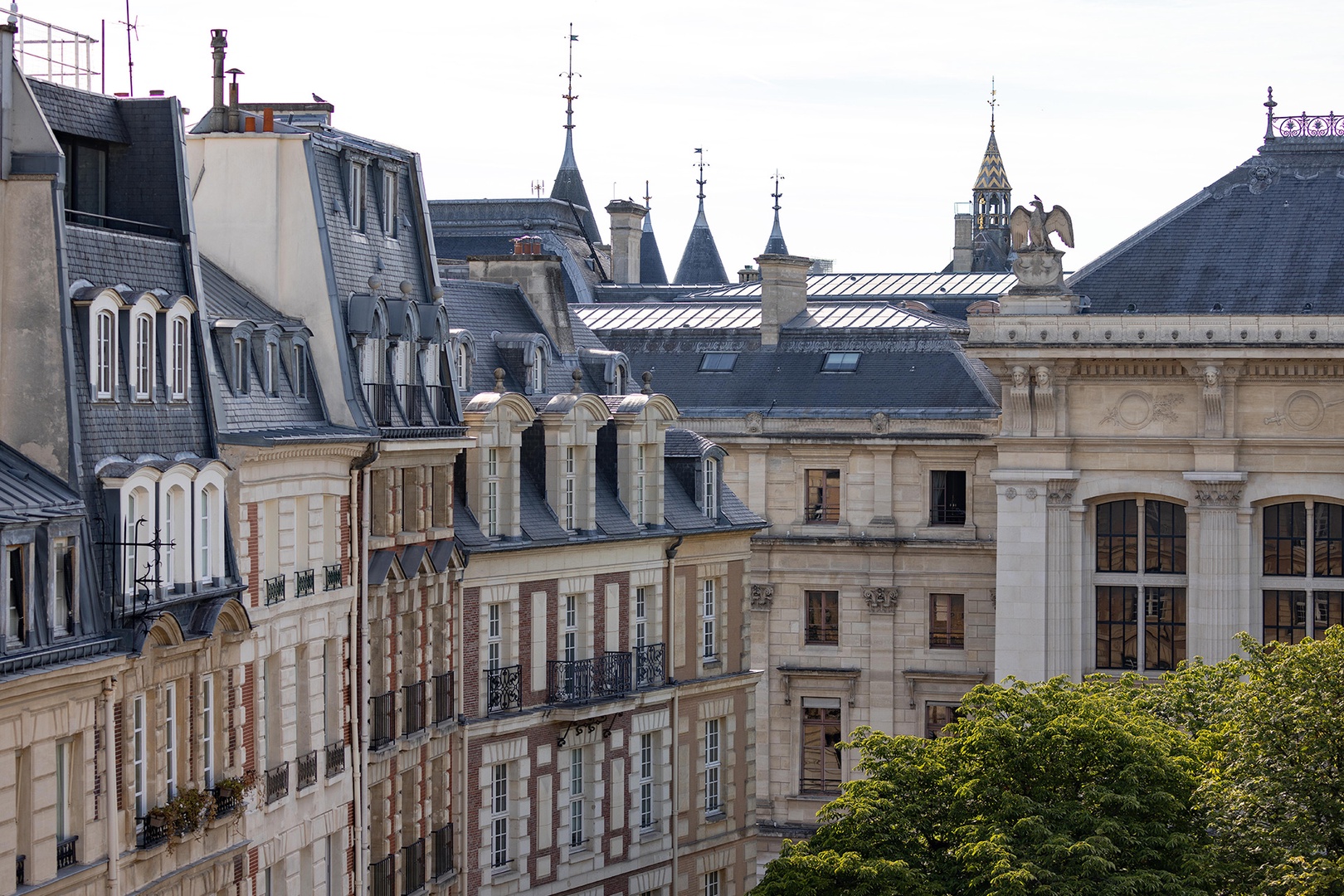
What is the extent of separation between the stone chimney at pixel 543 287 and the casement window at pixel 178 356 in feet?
84.2

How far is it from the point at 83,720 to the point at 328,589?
42.0ft

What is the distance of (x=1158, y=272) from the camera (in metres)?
81.1

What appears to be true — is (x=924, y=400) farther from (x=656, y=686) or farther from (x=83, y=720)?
(x=83, y=720)

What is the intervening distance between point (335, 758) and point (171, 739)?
28.3 feet

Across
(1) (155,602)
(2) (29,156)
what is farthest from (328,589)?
(2) (29,156)

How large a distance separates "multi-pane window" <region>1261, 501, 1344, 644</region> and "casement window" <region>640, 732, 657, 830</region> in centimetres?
2403

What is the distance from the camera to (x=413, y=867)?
51.6 m

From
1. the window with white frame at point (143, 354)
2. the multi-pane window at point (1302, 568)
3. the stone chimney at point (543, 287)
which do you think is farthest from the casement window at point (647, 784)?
the window with white frame at point (143, 354)

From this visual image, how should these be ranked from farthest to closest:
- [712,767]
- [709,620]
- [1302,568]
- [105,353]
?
[1302,568]
[709,620]
[712,767]
[105,353]

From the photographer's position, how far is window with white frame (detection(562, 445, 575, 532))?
195 feet

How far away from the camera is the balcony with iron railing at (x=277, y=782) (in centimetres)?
4322

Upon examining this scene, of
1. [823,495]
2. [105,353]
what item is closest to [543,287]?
[823,495]

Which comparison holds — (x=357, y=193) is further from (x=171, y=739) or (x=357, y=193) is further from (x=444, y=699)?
(x=171, y=739)

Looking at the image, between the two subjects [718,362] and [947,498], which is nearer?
[947,498]
